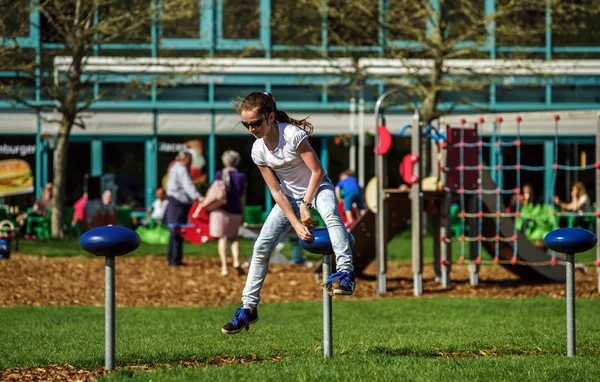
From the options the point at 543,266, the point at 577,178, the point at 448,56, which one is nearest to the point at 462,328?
the point at 543,266

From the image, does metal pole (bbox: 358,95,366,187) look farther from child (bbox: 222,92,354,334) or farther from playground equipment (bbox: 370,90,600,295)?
child (bbox: 222,92,354,334)

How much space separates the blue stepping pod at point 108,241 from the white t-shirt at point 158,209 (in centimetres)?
1909

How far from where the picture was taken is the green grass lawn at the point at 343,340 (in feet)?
21.9

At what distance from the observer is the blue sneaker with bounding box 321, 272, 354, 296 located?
22.3 feet

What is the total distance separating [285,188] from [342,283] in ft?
3.09

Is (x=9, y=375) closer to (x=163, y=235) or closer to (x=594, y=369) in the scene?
(x=594, y=369)

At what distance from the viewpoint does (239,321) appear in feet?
23.9

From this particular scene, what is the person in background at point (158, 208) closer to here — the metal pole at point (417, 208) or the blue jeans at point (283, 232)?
the metal pole at point (417, 208)

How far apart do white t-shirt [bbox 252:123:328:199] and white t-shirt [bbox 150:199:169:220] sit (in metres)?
18.5

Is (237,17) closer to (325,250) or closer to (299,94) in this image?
(299,94)

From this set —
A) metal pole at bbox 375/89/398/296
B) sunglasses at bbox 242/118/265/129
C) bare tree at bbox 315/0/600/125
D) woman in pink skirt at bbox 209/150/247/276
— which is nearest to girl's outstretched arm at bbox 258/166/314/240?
sunglasses at bbox 242/118/265/129

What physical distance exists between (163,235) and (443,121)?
10018 mm

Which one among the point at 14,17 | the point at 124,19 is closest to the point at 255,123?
the point at 14,17

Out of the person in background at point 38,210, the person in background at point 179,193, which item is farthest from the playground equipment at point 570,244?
the person in background at point 38,210
